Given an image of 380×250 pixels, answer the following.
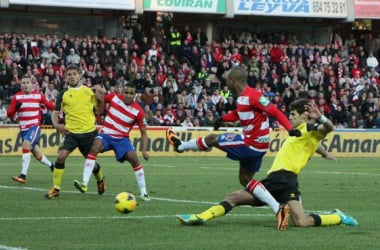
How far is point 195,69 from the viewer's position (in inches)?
1670

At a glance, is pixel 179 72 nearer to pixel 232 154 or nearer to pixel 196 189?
Answer: pixel 196 189

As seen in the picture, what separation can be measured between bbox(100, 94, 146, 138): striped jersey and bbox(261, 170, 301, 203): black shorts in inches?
180

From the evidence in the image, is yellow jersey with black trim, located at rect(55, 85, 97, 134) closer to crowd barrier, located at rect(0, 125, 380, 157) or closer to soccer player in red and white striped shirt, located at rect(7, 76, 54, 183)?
soccer player in red and white striped shirt, located at rect(7, 76, 54, 183)

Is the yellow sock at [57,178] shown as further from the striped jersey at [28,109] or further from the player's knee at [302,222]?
the player's knee at [302,222]

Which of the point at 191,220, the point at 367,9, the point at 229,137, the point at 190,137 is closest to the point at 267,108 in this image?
the point at 229,137

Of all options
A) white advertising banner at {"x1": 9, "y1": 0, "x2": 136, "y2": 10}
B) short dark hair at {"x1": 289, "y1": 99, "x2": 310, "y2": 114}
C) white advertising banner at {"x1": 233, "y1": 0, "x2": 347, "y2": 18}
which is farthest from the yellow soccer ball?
white advertising banner at {"x1": 233, "y1": 0, "x2": 347, "y2": 18}

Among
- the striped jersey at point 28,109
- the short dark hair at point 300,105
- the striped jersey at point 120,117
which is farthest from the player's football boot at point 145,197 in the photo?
the striped jersey at point 28,109

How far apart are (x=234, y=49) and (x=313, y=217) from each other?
1245 inches

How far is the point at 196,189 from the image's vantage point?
19.3 m

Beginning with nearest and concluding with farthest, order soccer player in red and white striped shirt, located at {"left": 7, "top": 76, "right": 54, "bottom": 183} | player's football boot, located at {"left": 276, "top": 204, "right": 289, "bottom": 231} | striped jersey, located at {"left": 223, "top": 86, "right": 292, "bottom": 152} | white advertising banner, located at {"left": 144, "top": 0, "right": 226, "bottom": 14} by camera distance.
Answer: player's football boot, located at {"left": 276, "top": 204, "right": 289, "bottom": 231}, striped jersey, located at {"left": 223, "top": 86, "right": 292, "bottom": 152}, soccer player in red and white striped shirt, located at {"left": 7, "top": 76, "right": 54, "bottom": 183}, white advertising banner, located at {"left": 144, "top": 0, "right": 226, "bottom": 14}

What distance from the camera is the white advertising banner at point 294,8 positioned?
152 feet

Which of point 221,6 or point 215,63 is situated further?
point 221,6

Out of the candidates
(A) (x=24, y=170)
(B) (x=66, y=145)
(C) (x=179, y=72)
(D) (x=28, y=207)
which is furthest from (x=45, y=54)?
(D) (x=28, y=207)

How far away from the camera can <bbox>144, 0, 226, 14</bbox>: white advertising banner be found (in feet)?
144
